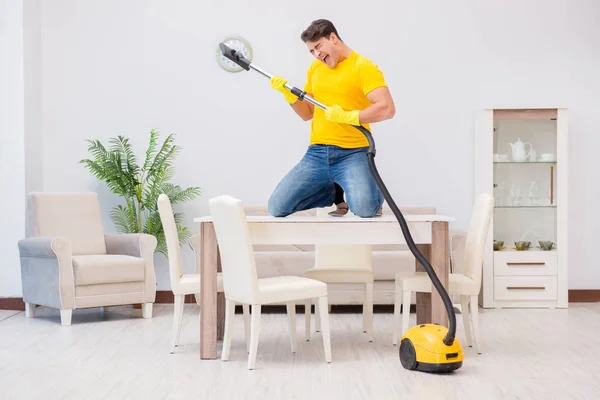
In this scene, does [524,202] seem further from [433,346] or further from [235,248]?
[235,248]

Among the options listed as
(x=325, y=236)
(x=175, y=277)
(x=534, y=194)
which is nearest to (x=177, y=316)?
(x=175, y=277)

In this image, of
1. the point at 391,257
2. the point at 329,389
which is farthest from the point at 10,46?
the point at 329,389

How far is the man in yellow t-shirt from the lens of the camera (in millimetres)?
3951

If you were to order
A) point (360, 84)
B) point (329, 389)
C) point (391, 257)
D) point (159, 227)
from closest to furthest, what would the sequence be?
point (329, 389), point (360, 84), point (391, 257), point (159, 227)

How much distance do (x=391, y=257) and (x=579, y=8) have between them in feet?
8.76

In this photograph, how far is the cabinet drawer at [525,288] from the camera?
6320 mm

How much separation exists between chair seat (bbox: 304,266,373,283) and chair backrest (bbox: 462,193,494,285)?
25.1 inches

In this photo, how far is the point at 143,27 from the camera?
22.3ft

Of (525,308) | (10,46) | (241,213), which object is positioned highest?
(10,46)

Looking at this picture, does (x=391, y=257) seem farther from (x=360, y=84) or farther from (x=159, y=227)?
(x=360, y=84)

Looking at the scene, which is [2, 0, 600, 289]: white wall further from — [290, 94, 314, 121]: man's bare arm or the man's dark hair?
the man's dark hair

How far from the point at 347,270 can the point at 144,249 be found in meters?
1.85

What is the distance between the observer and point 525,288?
6.34 m

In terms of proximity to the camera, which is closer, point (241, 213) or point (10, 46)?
point (241, 213)
